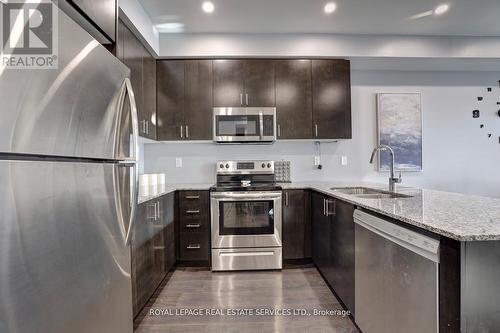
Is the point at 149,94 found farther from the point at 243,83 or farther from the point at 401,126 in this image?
the point at 401,126

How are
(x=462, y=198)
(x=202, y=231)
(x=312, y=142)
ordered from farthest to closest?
(x=312, y=142) < (x=202, y=231) < (x=462, y=198)

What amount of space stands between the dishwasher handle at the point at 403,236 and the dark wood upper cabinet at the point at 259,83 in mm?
1906

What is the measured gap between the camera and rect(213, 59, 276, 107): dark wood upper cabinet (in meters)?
3.10

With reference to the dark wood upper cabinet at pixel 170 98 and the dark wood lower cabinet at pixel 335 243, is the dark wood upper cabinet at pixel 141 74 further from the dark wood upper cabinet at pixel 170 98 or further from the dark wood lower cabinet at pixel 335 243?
the dark wood lower cabinet at pixel 335 243

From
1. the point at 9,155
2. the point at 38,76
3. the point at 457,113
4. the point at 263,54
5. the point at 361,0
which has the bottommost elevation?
the point at 9,155

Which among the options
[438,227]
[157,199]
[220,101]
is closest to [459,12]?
[220,101]

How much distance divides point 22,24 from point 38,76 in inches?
5.7

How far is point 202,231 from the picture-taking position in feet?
9.37

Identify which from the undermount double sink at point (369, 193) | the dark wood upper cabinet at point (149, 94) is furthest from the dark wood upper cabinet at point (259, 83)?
the undermount double sink at point (369, 193)

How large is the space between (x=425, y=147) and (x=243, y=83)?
252cm

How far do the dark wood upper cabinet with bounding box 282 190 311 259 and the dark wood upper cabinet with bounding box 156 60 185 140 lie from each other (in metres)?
1.45

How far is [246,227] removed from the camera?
9.26 ft

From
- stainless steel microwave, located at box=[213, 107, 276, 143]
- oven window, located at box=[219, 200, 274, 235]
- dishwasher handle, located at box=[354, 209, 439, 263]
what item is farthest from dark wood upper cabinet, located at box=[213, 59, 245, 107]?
dishwasher handle, located at box=[354, 209, 439, 263]

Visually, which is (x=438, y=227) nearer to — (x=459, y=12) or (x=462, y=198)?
(x=462, y=198)
